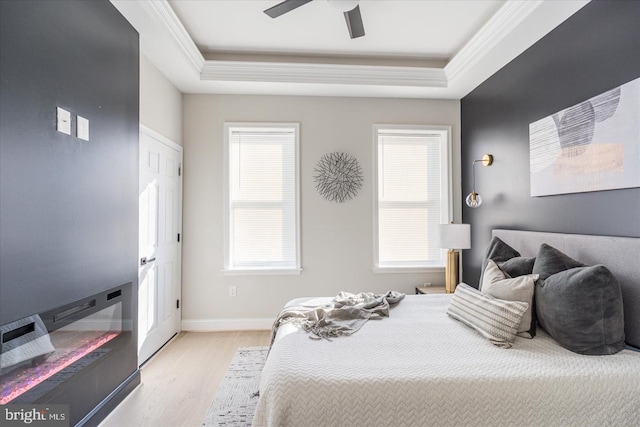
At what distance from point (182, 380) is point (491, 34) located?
3643mm

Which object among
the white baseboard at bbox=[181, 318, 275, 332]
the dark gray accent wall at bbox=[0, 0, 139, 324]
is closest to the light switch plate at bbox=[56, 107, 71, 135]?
the dark gray accent wall at bbox=[0, 0, 139, 324]

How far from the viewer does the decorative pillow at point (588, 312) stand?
1568mm

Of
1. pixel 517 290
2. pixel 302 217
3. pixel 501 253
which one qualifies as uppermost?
pixel 302 217

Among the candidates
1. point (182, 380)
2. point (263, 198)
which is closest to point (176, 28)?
point (263, 198)

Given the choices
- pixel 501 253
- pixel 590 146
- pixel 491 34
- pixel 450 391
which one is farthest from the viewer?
pixel 491 34

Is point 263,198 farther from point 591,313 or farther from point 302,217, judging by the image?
point 591,313

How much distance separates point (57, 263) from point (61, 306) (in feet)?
0.74

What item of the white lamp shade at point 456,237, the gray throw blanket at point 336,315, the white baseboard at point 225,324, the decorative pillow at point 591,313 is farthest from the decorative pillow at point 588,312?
the white baseboard at point 225,324

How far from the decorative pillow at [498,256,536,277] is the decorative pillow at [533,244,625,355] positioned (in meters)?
0.38

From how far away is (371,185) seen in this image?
363 cm

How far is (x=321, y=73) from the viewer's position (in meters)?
3.18

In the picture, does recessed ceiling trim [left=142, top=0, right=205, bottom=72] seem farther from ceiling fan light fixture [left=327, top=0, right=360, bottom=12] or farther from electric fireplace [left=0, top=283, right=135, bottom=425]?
electric fireplace [left=0, top=283, right=135, bottom=425]

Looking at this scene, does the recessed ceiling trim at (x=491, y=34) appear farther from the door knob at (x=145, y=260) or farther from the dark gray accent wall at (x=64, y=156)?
the door knob at (x=145, y=260)

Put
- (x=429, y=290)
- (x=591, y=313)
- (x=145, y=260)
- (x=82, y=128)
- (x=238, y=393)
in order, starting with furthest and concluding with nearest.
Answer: (x=429, y=290) → (x=145, y=260) → (x=238, y=393) → (x=82, y=128) → (x=591, y=313)
